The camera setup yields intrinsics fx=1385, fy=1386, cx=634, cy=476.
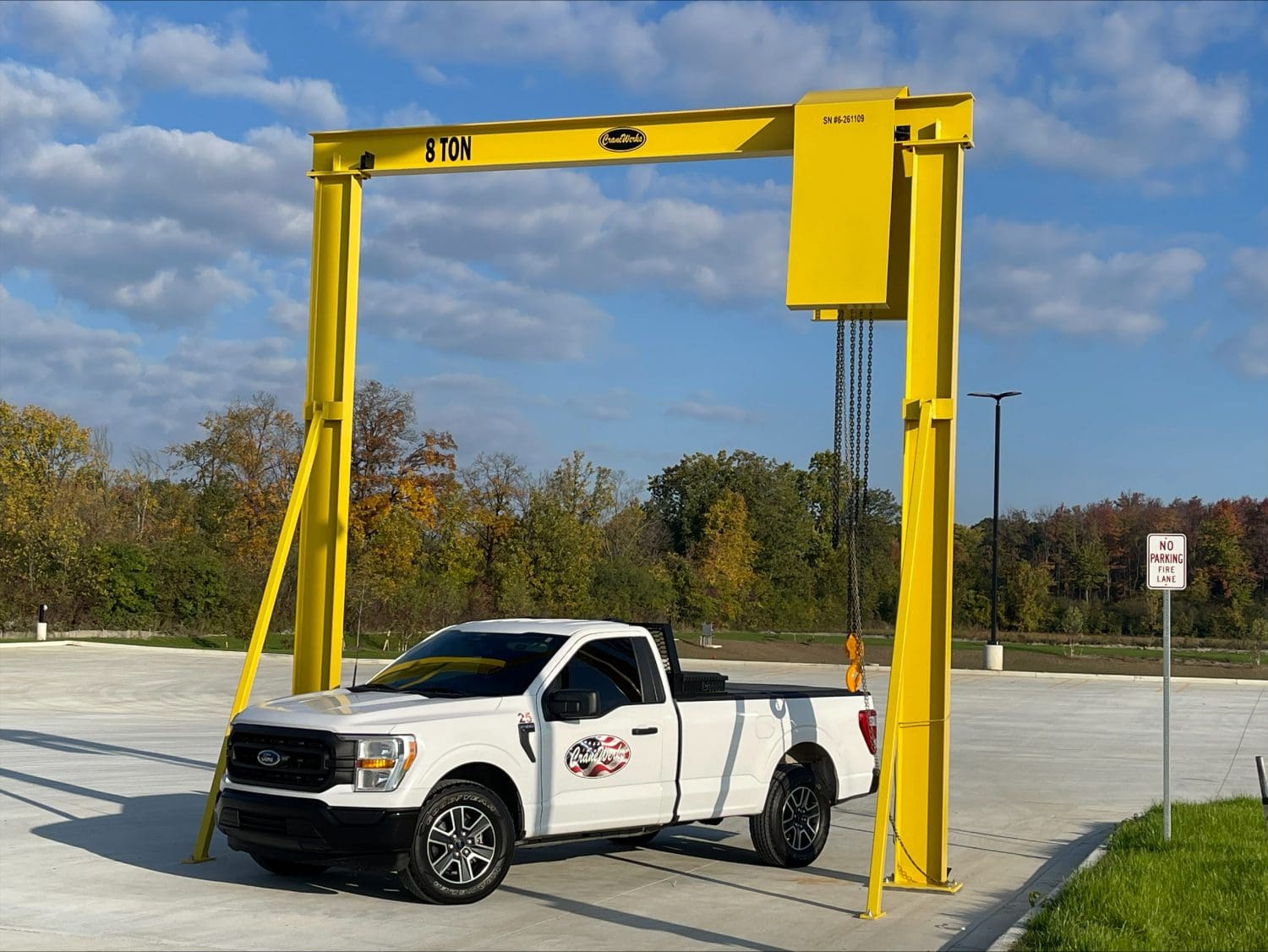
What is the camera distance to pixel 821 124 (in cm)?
1171

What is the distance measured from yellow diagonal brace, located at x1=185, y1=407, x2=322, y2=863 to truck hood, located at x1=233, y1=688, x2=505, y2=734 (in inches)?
17.5

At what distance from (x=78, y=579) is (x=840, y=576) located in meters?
35.2

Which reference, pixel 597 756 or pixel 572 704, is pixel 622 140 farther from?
pixel 597 756

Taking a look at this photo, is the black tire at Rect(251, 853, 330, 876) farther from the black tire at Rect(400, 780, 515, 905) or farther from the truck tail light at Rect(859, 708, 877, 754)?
the truck tail light at Rect(859, 708, 877, 754)

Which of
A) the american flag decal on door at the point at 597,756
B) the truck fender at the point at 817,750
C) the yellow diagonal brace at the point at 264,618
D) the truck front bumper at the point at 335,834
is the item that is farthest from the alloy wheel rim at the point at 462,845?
the truck fender at the point at 817,750

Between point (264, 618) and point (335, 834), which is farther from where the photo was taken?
point (264, 618)

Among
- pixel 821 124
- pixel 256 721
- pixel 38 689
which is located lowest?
pixel 38 689

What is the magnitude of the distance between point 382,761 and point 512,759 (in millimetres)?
972

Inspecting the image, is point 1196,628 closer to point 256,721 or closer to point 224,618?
point 224,618

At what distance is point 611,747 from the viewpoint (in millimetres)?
10188

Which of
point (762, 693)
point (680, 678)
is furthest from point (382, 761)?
point (762, 693)

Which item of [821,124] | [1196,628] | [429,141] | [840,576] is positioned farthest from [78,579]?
[1196,628]

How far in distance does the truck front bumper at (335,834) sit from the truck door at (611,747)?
3.84 feet

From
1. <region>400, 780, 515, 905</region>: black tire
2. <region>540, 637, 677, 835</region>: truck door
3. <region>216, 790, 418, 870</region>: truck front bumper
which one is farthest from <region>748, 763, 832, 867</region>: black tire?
<region>216, 790, 418, 870</region>: truck front bumper
